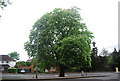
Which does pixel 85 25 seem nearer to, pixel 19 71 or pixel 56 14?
pixel 56 14

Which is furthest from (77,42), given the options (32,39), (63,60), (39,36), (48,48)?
(32,39)

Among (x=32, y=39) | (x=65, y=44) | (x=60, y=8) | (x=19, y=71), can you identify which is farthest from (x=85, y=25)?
(x=19, y=71)

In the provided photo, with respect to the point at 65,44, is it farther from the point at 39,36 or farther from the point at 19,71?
the point at 19,71

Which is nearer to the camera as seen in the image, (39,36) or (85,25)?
(39,36)

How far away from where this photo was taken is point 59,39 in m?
28.0

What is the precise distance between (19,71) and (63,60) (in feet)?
116

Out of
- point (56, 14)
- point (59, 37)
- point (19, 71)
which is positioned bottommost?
point (19, 71)

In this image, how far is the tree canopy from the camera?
26.5 m

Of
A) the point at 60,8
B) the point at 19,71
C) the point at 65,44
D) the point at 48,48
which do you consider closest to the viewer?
the point at 65,44

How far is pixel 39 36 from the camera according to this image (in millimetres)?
28766

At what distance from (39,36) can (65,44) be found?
595cm

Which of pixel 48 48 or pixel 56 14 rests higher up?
pixel 56 14

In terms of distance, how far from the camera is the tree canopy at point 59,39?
26.5 metres

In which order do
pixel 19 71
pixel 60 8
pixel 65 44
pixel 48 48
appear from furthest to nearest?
pixel 19 71 < pixel 60 8 < pixel 48 48 < pixel 65 44
